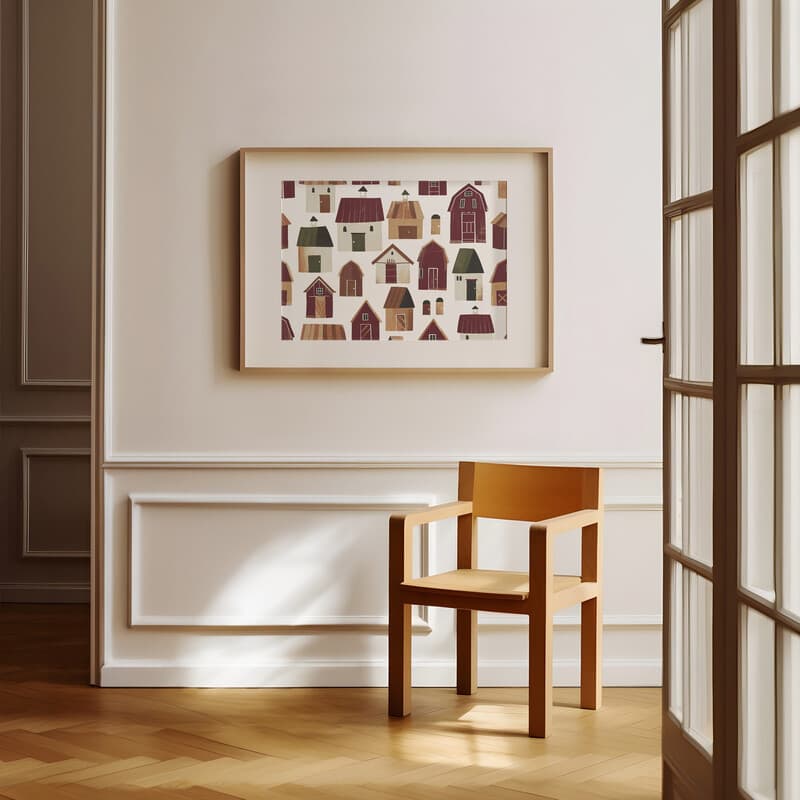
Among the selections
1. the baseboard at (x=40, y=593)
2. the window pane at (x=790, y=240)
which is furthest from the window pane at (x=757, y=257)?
the baseboard at (x=40, y=593)

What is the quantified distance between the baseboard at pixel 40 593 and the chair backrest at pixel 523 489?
7.69ft

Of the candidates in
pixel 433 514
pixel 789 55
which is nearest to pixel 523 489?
pixel 433 514

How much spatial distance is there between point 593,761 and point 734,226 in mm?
1523

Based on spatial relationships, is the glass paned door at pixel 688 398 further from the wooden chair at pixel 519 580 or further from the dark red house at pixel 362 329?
the dark red house at pixel 362 329

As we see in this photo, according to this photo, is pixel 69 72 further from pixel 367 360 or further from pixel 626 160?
pixel 626 160

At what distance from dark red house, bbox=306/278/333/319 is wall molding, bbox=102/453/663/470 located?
0.47 meters

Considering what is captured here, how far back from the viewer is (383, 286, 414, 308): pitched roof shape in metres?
3.54

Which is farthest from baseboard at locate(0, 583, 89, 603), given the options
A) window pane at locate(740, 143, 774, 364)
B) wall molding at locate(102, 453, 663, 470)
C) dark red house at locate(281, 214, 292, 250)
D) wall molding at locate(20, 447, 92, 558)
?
window pane at locate(740, 143, 774, 364)

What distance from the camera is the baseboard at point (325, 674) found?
11.5ft

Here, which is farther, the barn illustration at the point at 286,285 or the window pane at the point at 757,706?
the barn illustration at the point at 286,285

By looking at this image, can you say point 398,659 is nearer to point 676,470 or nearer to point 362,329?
point 362,329

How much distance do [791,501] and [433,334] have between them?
1.97 metres

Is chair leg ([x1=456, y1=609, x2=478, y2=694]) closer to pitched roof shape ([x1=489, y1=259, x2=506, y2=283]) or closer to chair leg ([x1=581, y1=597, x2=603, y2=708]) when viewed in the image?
chair leg ([x1=581, y1=597, x2=603, y2=708])

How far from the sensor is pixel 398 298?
3539 mm
